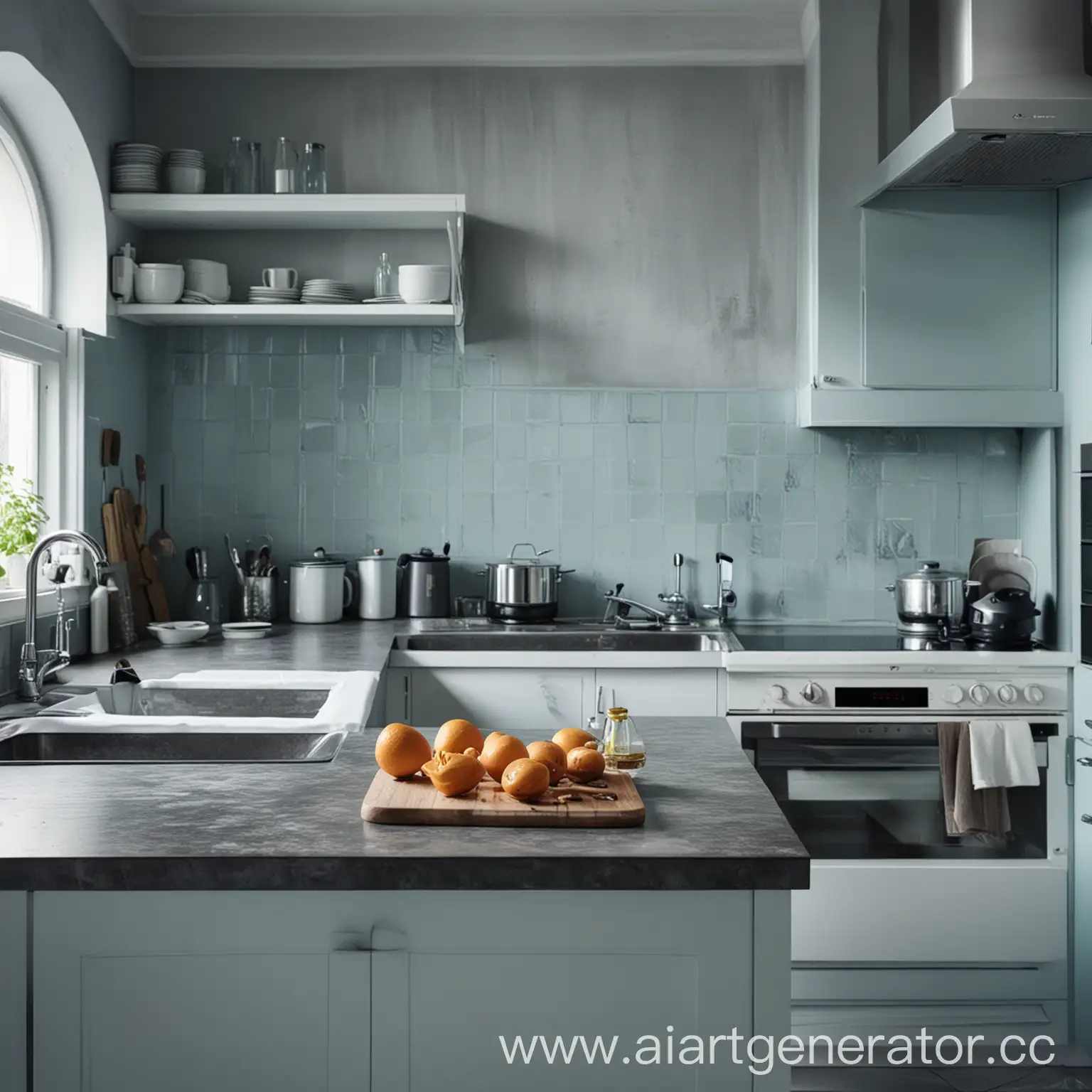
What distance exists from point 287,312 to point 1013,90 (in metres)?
2.10

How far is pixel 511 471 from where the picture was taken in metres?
3.88

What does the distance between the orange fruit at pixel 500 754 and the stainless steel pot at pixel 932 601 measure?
2.21 metres

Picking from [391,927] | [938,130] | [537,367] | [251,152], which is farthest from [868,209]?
[391,927]

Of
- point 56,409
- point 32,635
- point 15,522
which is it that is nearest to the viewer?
point 32,635

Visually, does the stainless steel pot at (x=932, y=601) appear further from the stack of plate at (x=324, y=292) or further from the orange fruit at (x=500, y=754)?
the orange fruit at (x=500, y=754)

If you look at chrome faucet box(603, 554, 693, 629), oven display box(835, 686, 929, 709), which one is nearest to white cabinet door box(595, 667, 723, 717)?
chrome faucet box(603, 554, 693, 629)

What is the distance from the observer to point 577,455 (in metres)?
3.87

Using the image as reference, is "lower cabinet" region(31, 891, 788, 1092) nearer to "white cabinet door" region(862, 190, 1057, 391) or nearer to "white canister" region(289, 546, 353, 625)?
"white canister" region(289, 546, 353, 625)

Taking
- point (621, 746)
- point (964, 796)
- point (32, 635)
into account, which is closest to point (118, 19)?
point (32, 635)

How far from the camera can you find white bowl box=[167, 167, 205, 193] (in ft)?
11.8

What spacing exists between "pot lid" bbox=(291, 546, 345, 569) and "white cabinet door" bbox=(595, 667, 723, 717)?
3.22 feet

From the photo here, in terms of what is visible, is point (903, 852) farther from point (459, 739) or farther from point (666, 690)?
point (459, 739)

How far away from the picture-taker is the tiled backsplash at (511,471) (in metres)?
3.84

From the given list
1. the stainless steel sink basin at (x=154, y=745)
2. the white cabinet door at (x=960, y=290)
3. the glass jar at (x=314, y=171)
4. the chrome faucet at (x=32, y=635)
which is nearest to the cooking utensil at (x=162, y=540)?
the glass jar at (x=314, y=171)
